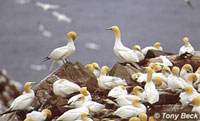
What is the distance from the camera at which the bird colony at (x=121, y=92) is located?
5473mm

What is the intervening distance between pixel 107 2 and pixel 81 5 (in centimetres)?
78

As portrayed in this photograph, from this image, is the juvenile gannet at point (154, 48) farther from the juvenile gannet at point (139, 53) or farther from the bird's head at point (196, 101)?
the bird's head at point (196, 101)

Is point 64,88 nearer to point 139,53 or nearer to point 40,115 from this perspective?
point 40,115

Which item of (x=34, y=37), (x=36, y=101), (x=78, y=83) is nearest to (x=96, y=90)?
(x=78, y=83)

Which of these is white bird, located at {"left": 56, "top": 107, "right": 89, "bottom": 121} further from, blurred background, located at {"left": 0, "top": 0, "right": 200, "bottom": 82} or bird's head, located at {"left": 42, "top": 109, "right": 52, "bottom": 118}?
blurred background, located at {"left": 0, "top": 0, "right": 200, "bottom": 82}

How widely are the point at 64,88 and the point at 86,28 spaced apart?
28.0ft

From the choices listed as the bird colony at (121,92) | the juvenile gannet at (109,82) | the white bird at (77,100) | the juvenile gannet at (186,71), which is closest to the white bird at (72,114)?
the bird colony at (121,92)

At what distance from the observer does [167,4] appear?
46.7ft

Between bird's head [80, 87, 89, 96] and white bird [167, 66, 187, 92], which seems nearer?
bird's head [80, 87, 89, 96]

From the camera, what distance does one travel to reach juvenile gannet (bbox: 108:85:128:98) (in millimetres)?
5888

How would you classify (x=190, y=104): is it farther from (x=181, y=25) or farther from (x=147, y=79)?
(x=181, y=25)

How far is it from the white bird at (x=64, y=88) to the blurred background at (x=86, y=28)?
23.1ft

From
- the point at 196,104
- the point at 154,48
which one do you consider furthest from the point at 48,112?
the point at 154,48

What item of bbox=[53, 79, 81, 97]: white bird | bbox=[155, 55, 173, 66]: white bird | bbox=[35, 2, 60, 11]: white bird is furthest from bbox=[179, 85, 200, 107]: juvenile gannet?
bbox=[35, 2, 60, 11]: white bird
